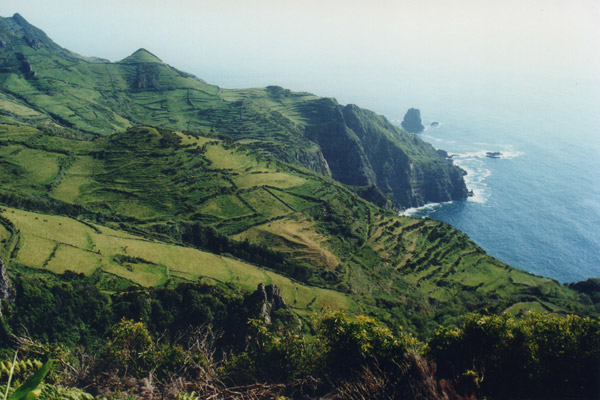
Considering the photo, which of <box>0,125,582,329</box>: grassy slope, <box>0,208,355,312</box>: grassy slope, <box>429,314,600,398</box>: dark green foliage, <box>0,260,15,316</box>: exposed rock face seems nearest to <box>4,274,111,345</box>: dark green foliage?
<box>0,260,15,316</box>: exposed rock face

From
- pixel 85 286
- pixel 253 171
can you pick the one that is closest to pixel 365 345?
pixel 85 286

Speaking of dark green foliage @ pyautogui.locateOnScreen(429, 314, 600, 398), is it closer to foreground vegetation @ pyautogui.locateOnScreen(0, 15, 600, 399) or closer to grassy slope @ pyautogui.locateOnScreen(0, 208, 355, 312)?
foreground vegetation @ pyautogui.locateOnScreen(0, 15, 600, 399)

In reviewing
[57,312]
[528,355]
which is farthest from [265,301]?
[528,355]

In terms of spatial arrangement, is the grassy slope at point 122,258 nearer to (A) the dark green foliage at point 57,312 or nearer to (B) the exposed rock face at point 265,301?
(B) the exposed rock face at point 265,301

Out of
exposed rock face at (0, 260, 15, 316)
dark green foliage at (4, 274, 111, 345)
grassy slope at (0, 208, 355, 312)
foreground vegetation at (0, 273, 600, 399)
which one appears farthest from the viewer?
grassy slope at (0, 208, 355, 312)

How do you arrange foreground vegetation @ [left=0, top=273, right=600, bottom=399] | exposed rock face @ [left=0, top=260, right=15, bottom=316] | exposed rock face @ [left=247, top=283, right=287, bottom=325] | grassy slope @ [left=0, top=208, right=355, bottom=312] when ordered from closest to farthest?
foreground vegetation @ [left=0, top=273, right=600, bottom=399] → exposed rock face @ [left=0, top=260, right=15, bottom=316] → exposed rock face @ [left=247, top=283, right=287, bottom=325] → grassy slope @ [left=0, top=208, right=355, bottom=312]

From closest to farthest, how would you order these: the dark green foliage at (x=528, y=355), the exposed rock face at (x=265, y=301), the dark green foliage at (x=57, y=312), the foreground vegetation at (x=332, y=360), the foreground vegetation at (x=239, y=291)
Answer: the foreground vegetation at (x=332, y=360)
the foreground vegetation at (x=239, y=291)
the dark green foliage at (x=528, y=355)
the dark green foliage at (x=57, y=312)
the exposed rock face at (x=265, y=301)

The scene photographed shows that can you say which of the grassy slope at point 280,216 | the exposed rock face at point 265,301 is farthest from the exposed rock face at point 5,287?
the grassy slope at point 280,216

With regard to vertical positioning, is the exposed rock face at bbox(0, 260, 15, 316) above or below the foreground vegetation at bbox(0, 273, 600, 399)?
below

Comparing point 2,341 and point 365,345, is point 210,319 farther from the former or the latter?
point 365,345
